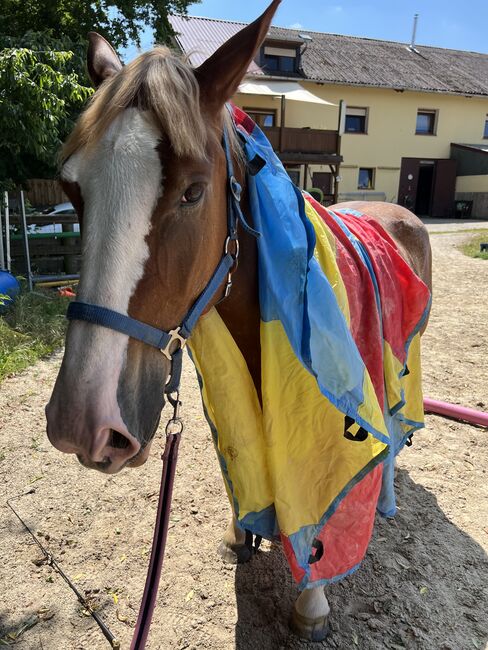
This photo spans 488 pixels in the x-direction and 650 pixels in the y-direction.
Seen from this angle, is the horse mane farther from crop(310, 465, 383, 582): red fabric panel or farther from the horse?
crop(310, 465, 383, 582): red fabric panel

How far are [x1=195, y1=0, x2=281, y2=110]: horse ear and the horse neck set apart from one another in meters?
0.35

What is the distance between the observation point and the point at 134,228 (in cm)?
110

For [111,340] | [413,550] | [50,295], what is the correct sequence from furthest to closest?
[50,295] → [413,550] → [111,340]

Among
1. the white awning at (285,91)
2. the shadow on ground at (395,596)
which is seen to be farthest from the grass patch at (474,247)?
the shadow on ground at (395,596)

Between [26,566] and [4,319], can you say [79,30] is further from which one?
[26,566]

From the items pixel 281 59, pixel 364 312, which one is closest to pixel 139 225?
pixel 364 312

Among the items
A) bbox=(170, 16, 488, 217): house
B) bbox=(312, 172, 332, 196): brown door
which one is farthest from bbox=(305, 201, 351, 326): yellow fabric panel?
bbox=(312, 172, 332, 196): brown door

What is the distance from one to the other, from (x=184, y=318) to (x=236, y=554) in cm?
160

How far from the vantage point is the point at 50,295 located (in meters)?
7.03

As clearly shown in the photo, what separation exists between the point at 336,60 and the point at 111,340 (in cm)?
2610

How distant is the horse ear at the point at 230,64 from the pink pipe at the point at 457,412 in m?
3.03

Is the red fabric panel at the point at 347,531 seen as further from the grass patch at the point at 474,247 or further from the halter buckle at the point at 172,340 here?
the grass patch at the point at 474,247

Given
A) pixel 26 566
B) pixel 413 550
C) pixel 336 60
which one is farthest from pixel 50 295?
pixel 336 60

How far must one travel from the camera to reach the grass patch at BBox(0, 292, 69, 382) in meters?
4.67
